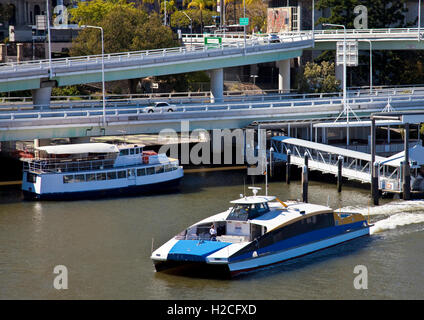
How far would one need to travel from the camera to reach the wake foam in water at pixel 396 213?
55.0 meters

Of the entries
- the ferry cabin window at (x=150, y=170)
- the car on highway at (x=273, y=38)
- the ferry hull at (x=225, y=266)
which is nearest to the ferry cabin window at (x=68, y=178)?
the ferry cabin window at (x=150, y=170)

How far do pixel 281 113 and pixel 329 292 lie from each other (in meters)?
37.1

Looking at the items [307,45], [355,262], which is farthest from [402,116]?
[307,45]

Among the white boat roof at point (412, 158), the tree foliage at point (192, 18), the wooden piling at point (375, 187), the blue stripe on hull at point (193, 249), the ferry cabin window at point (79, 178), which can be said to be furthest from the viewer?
the tree foliage at point (192, 18)

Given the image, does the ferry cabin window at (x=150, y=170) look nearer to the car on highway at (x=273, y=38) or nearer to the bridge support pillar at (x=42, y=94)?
the bridge support pillar at (x=42, y=94)

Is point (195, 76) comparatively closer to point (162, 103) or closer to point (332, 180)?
point (162, 103)

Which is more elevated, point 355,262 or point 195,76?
point 195,76

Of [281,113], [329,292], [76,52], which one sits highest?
[76,52]

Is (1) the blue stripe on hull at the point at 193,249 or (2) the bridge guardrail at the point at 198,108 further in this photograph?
(2) the bridge guardrail at the point at 198,108

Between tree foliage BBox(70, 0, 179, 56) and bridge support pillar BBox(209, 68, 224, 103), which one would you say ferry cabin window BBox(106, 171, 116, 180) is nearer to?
bridge support pillar BBox(209, 68, 224, 103)

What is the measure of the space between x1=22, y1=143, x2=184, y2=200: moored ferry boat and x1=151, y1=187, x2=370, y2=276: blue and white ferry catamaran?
61.0 ft

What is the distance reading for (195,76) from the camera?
108750 millimetres

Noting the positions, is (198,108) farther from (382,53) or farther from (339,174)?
(382,53)

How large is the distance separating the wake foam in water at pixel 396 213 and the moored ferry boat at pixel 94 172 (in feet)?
53.3
